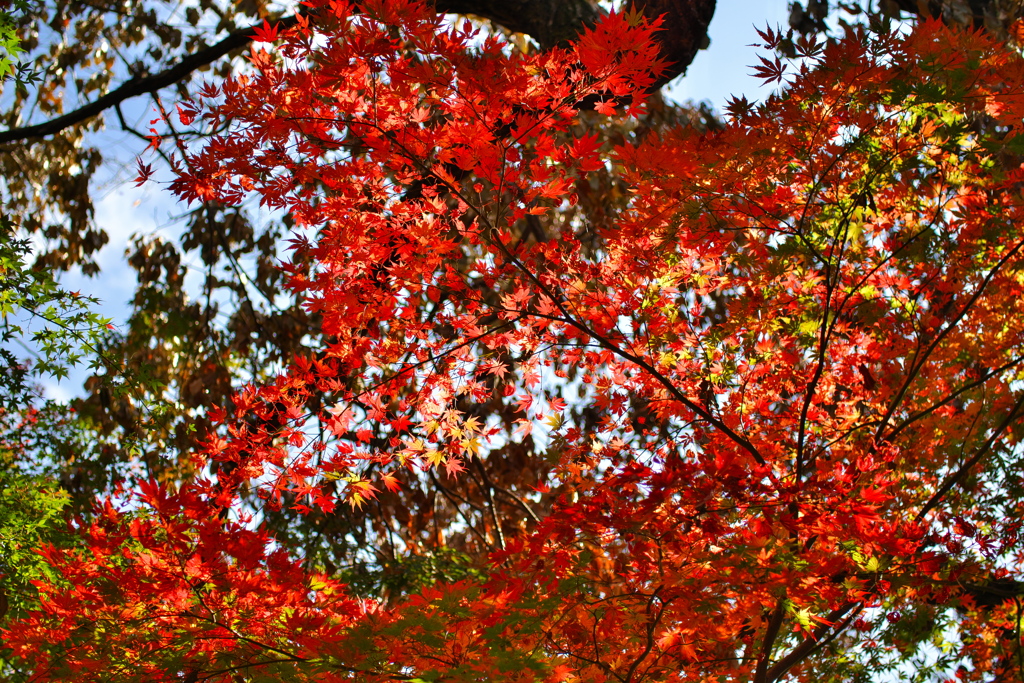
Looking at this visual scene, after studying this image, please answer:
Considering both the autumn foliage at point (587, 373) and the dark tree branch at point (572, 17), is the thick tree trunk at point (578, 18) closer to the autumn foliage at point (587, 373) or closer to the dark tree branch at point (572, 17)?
the dark tree branch at point (572, 17)

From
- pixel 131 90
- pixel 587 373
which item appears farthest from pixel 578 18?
pixel 131 90

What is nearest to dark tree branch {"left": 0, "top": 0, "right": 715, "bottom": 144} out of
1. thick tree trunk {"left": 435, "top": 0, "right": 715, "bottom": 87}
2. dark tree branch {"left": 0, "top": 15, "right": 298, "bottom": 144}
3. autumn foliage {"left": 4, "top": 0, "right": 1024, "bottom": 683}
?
thick tree trunk {"left": 435, "top": 0, "right": 715, "bottom": 87}

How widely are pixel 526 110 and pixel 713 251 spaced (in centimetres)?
101

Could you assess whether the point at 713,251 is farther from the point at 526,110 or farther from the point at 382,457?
the point at 382,457

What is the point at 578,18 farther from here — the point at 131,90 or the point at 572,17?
the point at 131,90

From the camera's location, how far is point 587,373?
3.41 metres

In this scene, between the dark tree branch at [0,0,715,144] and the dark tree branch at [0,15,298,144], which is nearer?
the dark tree branch at [0,0,715,144]

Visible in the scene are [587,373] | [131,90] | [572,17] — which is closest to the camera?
[587,373]

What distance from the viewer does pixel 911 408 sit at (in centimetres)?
350

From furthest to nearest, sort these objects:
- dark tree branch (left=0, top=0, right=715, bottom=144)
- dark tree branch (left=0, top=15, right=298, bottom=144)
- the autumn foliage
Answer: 1. dark tree branch (left=0, top=15, right=298, bottom=144)
2. dark tree branch (left=0, top=0, right=715, bottom=144)
3. the autumn foliage

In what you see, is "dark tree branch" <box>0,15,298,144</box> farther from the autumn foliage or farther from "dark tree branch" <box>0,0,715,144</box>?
the autumn foliage

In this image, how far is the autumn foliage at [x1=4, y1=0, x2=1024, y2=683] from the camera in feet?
7.54

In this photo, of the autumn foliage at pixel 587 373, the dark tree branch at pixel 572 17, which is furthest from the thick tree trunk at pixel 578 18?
the autumn foliage at pixel 587 373

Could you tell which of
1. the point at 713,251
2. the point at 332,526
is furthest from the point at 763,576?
the point at 332,526
